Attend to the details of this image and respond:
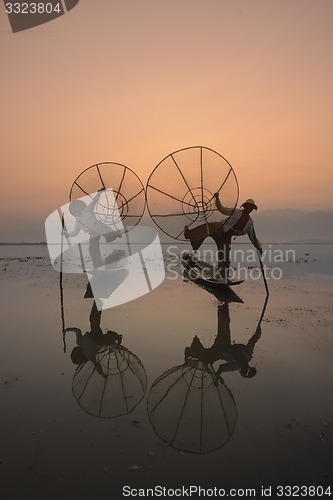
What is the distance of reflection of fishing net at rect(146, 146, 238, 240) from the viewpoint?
12.0 m

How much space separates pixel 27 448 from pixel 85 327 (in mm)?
4929

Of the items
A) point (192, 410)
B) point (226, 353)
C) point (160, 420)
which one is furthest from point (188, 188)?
point (160, 420)

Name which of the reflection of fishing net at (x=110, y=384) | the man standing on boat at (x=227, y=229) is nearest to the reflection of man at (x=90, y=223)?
the man standing on boat at (x=227, y=229)

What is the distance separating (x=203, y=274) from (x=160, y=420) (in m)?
11.6

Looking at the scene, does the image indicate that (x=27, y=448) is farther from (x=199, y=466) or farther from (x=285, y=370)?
(x=285, y=370)

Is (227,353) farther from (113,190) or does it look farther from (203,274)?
(113,190)

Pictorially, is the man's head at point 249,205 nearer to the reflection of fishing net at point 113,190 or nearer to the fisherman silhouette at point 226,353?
the reflection of fishing net at point 113,190

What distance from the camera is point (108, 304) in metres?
11.0

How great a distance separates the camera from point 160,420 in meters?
4.22

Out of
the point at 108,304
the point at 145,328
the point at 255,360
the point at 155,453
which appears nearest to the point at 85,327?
the point at 145,328

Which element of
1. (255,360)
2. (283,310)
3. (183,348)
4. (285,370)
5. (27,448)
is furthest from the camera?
(283,310)

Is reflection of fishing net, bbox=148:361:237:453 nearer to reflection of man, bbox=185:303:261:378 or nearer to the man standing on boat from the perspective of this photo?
reflection of man, bbox=185:303:261:378

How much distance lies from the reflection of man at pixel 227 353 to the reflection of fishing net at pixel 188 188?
561 cm

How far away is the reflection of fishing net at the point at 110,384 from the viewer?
179 inches
